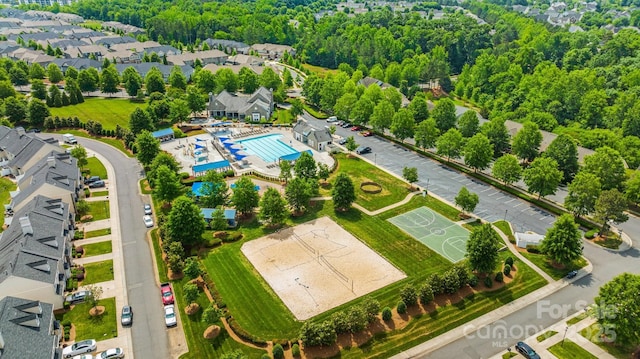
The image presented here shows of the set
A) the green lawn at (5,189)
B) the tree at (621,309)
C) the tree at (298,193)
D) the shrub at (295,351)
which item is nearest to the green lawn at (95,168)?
the green lawn at (5,189)

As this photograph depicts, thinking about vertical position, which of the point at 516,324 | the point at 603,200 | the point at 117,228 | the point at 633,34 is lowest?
the point at 117,228

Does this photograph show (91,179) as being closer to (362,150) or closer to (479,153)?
(362,150)

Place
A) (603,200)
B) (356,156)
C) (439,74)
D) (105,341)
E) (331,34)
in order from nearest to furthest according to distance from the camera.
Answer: (105,341) → (603,200) → (356,156) → (439,74) → (331,34)

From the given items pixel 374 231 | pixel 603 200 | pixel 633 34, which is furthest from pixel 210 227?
pixel 633 34

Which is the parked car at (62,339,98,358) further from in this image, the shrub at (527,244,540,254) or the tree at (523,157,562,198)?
the tree at (523,157,562,198)

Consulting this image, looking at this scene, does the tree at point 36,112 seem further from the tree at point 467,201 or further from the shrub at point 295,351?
the tree at point 467,201

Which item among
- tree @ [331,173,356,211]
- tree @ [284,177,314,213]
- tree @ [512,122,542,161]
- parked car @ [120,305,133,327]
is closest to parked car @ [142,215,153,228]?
parked car @ [120,305,133,327]

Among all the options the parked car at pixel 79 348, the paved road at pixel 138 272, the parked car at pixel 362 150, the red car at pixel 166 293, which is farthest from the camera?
the parked car at pixel 362 150

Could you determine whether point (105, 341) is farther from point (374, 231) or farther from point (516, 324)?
point (516, 324)

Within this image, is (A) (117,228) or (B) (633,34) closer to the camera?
(A) (117,228)
